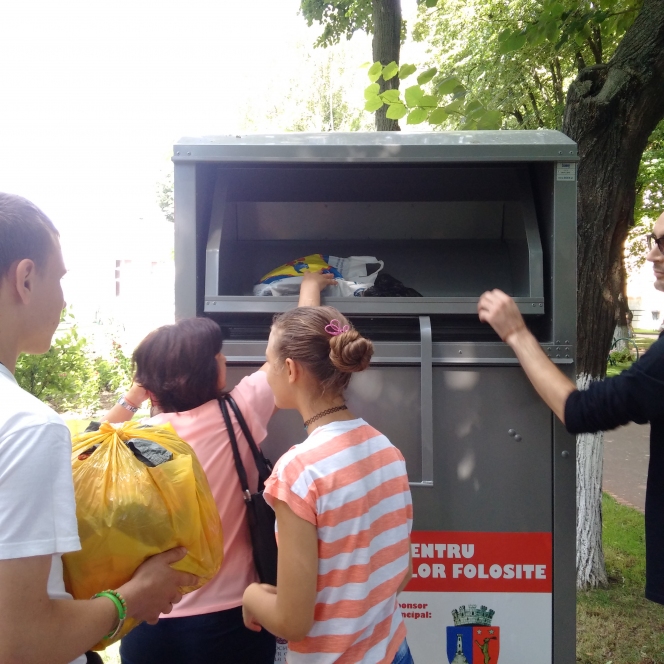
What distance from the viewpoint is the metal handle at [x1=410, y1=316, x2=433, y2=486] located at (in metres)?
Result: 1.89

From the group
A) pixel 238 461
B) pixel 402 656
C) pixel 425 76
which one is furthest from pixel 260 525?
pixel 425 76

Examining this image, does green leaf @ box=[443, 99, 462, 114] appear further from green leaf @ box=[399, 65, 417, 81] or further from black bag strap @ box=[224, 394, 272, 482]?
black bag strap @ box=[224, 394, 272, 482]

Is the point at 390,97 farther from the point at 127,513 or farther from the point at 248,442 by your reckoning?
the point at 127,513

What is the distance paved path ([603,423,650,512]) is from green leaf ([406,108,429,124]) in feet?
12.3

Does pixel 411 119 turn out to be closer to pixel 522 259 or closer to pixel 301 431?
pixel 522 259

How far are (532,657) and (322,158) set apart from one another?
1.86 meters

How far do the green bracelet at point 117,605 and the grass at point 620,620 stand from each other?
325 centimetres

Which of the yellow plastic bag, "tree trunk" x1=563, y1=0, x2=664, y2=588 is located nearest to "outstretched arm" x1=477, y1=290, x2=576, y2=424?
the yellow plastic bag

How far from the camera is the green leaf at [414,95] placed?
11.3ft

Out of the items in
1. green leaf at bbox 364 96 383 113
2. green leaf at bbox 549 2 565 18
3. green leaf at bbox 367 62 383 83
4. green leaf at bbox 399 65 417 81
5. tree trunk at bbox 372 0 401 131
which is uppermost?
tree trunk at bbox 372 0 401 131

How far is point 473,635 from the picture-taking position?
193 cm

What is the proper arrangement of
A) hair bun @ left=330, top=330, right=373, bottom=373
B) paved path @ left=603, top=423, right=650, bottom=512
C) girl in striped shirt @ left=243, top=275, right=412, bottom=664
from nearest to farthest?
1. girl in striped shirt @ left=243, top=275, right=412, bottom=664
2. hair bun @ left=330, top=330, right=373, bottom=373
3. paved path @ left=603, top=423, right=650, bottom=512

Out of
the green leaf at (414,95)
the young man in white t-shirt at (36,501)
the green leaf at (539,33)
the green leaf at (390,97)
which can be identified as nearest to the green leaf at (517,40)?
the green leaf at (539,33)

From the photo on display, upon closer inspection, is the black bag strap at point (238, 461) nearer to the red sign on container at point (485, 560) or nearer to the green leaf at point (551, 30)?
the red sign on container at point (485, 560)
